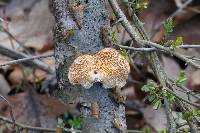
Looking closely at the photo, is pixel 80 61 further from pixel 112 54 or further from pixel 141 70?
pixel 141 70

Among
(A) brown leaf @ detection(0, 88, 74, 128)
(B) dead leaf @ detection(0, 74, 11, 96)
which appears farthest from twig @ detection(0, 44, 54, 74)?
(B) dead leaf @ detection(0, 74, 11, 96)

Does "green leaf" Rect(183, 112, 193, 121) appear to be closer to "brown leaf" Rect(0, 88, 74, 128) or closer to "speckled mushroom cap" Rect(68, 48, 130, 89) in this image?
"speckled mushroom cap" Rect(68, 48, 130, 89)

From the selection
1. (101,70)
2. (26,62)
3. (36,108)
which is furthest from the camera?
(36,108)

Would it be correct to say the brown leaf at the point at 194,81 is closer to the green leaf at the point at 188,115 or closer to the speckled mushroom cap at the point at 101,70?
the green leaf at the point at 188,115

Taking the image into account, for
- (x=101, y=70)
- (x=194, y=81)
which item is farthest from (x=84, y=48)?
(x=194, y=81)

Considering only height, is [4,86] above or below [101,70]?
above

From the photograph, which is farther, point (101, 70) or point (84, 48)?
point (84, 48)

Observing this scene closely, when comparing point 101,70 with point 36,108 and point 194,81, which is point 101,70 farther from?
point 194,81
